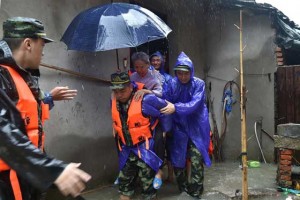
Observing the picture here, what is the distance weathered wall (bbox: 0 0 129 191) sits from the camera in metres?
4.50

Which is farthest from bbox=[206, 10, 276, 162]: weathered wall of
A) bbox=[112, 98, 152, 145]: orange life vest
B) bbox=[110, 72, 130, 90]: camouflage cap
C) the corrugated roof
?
bbox=[110, 72, 130, 90]: camouflage cap

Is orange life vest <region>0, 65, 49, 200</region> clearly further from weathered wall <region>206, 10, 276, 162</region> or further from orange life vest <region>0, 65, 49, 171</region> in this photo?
weathered wall <region>206, 10, 276, 162</region>

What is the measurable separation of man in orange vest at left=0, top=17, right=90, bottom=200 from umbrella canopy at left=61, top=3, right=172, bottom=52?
72.3 inches

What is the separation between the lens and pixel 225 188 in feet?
18.1

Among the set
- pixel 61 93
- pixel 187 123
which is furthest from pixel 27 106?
pixel 187 123

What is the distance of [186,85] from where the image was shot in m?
4.97

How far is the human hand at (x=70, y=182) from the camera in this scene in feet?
5.54

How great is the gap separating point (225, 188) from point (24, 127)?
4.23m

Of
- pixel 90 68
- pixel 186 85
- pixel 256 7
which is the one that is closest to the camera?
pixel 186 85

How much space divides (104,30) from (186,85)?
152 cm

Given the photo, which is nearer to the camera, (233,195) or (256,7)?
(233,195)

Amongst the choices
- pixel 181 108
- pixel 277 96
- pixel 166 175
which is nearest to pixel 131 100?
pixel 181 108

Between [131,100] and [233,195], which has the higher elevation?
[131,100]

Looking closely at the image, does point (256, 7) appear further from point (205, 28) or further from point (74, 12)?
point (74, 12)
